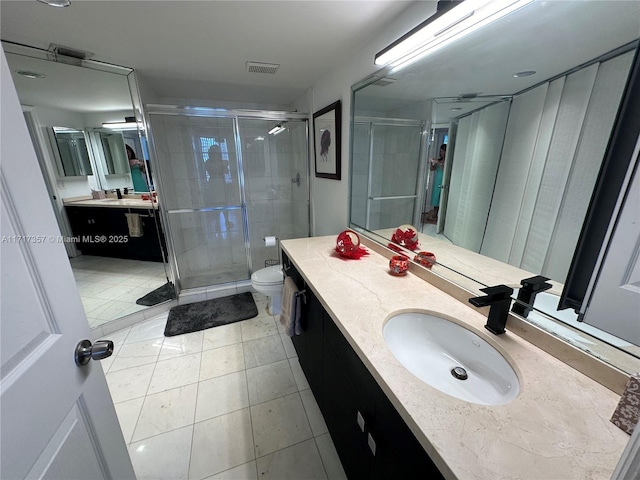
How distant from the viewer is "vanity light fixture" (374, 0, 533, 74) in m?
0.87

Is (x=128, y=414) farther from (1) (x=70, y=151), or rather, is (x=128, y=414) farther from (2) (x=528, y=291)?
(1) (x=70, y=151)

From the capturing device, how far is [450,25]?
101 centimetres

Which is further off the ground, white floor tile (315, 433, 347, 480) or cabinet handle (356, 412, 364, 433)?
cabinet handle (356, 412, 364, 433)

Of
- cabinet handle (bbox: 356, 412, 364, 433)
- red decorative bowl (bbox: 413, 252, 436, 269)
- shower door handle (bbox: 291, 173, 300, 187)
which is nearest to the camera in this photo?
cabinet handle (bbox: 356, 412, 364, 433)

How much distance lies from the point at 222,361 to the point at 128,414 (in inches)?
23.3

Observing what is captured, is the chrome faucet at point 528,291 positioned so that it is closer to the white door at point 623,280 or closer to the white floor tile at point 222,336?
the white door at point 623,280

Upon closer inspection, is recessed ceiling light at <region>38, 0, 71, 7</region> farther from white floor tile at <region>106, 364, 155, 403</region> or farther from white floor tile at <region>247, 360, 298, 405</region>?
white floor tile at <region>247, 360, 298, 405</region>

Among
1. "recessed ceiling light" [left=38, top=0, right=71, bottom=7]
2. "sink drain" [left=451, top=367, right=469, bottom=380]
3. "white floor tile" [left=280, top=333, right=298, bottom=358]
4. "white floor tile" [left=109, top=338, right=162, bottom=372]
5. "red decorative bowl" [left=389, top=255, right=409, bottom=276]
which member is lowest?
"white floor tile" [left=109, top=338, right=162, bottom=372]

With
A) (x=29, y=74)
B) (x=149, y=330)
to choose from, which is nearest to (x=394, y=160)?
(x=149, y=330)

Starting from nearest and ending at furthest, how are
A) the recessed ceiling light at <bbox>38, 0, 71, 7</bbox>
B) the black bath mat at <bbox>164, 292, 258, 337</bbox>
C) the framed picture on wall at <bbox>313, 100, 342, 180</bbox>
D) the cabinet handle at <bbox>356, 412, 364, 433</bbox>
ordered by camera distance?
the cabinet handle at <bbox>356, 412, 364, 433</bbox> → the recessed ceiling light at <bbox>38, 0, 71, 7</bbox> → the framed picture on wall at <bbox>313, 100, 342, 180</bbox> → the black bath mat at <bbox>164, 292, 258, 337</bbox>

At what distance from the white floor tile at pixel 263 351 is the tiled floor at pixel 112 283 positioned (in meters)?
1.29

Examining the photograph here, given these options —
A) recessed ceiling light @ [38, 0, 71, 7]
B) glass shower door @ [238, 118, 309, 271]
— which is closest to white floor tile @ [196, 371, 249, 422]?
glass shower door @ [238, 118, 309, 271]

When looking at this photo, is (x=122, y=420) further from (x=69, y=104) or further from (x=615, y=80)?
(x=69, y=104)

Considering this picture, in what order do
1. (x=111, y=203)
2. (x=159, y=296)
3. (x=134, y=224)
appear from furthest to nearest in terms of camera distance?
1. (x=134, y=224)
2. (x=111, y=203)
3. (x=159, y=296)
